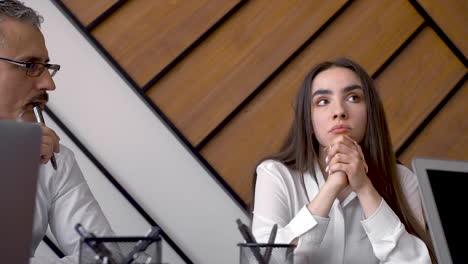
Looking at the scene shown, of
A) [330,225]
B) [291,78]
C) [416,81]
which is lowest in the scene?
[416,81]

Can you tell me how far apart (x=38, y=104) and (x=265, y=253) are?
0.75 meters

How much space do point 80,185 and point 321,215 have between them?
63cm

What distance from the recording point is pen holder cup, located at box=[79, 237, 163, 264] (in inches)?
→ 25.3

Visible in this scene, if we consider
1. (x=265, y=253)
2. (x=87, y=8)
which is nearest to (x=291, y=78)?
(x=87, y=8)

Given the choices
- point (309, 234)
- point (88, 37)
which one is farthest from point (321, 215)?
point (88, 37)

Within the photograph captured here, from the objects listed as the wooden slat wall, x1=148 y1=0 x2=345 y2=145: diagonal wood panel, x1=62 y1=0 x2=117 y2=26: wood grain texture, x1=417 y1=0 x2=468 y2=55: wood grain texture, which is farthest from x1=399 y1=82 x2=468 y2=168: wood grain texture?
x1=62 y1=0 x2=117 y2=26: wood grain texture

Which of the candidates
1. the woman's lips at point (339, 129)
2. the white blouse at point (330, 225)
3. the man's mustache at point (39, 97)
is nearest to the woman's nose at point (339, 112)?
the woman's lips at point (339, 129)

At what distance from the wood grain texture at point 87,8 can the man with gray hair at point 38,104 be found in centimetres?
44

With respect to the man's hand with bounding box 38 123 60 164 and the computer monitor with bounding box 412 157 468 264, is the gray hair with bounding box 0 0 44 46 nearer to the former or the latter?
the man's hand with bounding box 38 123 60 164

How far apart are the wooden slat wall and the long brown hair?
1.50ft

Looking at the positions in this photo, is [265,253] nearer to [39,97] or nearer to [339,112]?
[339,112]

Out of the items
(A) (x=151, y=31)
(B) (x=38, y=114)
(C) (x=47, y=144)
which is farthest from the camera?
(A) (x=151, y=31)

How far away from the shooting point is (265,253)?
800mm

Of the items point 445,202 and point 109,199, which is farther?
point 109,199
